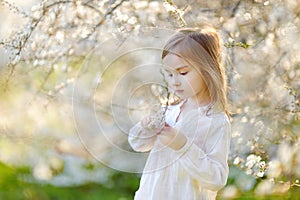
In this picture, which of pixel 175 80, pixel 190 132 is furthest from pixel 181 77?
pixel 190 132

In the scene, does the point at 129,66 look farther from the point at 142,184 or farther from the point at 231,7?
the point at 231,7

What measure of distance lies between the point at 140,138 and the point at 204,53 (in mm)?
219

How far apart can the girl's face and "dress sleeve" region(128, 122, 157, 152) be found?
4.2 inches

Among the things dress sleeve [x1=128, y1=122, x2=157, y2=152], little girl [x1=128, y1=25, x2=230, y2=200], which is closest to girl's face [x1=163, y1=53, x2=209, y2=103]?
little girl [x1=128, y1=25, x2=230, y2=200]

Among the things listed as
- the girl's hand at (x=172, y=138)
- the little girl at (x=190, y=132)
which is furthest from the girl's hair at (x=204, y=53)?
the girl's hand at (x=172, y=138)

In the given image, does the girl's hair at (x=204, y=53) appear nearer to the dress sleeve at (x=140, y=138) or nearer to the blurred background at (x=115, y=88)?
the blurred background at (x=115, y=88)

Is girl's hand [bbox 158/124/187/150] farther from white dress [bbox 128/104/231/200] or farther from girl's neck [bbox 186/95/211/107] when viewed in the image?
girl's neck [bbox 186/95/211/107]

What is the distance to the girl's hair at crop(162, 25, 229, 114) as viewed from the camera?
137cm

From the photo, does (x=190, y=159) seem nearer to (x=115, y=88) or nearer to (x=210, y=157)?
(x=210, y=157)

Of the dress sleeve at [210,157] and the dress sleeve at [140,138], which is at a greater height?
the dress sleeve at [140,138]

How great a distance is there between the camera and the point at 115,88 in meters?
1.40

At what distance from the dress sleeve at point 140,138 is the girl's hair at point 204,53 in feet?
0.51

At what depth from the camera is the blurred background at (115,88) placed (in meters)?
1.43

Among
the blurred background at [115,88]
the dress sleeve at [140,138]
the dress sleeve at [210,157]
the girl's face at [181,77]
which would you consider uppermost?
the girl's face at [181,77]
